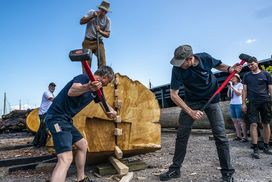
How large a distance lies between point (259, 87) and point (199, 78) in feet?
8.10

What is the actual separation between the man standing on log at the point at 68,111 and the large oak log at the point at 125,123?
2.43ft

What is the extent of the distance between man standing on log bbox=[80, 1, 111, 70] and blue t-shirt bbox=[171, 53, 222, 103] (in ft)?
8.44

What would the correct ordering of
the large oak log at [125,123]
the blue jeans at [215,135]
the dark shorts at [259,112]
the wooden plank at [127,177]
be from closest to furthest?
the blue jeans at [215,135], the wooden plank at [127,177], the large oak log at [125,123], the dark shorts at [259,112]

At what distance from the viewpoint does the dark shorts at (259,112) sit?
599 centimetres

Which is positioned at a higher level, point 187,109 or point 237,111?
point 187,109

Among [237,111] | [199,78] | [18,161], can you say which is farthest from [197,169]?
[18,161]

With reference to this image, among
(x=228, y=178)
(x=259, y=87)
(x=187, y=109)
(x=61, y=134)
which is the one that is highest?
(x=259, y=87)

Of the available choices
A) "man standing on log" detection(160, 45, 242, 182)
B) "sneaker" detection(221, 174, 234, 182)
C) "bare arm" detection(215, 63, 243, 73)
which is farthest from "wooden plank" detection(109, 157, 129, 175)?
"bare arm" detection(215, 63, 243, 73)

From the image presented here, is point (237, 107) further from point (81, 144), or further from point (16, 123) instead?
point (16, 123)

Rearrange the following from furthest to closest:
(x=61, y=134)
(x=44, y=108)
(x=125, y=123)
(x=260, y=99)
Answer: (x=44, y=108)
(x=260, y=99)
(x=125, y=123)
(x=61, y=134)

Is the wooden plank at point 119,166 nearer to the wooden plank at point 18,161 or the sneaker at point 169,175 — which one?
the sneaker at point 169,175

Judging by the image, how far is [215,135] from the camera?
4.22m

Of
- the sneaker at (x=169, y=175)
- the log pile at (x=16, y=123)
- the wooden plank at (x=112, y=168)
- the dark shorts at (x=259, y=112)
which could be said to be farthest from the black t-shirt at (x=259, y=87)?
the log pile at (x=16, y=123)

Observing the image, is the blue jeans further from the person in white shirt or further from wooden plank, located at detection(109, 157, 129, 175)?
the person in white shirt
